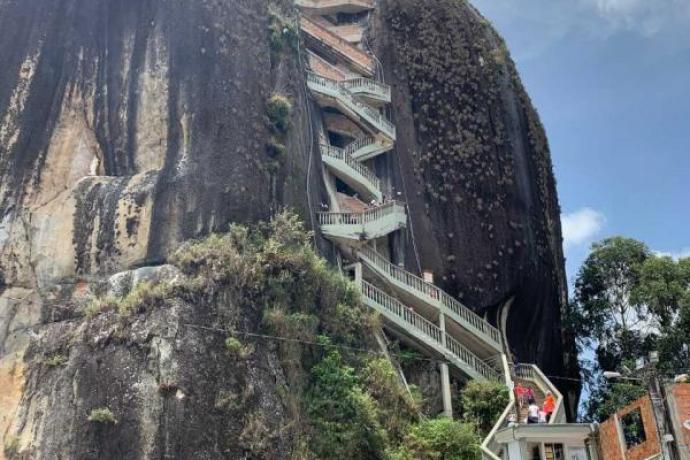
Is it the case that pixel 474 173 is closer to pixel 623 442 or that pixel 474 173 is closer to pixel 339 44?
pixel 339 44

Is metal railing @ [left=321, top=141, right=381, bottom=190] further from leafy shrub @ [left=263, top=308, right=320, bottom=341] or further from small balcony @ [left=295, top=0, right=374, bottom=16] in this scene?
leafy shrub @ [left=263, top=308, right=320, bottom=341]

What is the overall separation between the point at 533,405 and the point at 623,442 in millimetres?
2962

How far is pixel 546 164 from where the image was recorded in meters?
34.7

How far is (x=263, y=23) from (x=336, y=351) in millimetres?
11885

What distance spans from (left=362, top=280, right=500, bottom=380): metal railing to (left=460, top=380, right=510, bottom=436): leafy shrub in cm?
104

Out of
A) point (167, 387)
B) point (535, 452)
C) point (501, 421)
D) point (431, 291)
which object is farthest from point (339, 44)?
point (167, 387)

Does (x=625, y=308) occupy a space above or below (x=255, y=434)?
above

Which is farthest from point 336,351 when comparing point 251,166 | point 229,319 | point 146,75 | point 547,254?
point 547,254

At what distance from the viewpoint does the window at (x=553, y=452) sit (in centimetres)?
1931

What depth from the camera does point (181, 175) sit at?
21250mm

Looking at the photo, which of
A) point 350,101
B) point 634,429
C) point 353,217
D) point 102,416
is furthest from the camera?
point 350,101

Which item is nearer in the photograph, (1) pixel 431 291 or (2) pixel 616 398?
(1) pixel 431 291

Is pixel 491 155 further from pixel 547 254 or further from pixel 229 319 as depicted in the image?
pixel 229 319

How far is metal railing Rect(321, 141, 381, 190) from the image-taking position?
28141 millimetres
